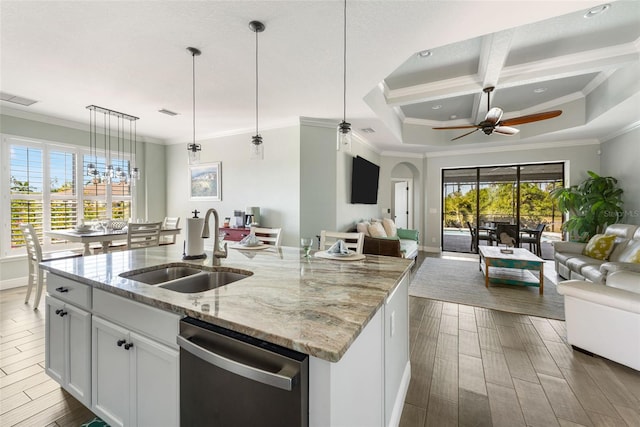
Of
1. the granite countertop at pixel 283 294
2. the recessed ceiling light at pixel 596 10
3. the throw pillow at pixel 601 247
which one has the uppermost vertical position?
the recessed ceiling light at pixel 596 10

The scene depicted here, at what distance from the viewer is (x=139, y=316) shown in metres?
1.27

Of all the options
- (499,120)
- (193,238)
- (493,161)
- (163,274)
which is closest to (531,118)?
(499,120)

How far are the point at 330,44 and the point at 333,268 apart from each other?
2007 mm

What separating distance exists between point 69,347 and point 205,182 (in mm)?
4289

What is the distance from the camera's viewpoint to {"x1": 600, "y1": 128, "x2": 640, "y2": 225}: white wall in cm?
458

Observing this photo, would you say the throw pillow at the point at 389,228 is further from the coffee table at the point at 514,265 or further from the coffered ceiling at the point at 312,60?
the coffered ceiling at the point at 312,60

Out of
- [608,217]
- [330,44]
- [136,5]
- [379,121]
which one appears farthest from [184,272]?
[608,217]

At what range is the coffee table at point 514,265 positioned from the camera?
3.89 meters

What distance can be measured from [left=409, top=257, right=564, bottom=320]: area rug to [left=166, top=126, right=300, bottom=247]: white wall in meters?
2.28

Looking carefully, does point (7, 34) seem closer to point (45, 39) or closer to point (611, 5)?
point (45, 39)

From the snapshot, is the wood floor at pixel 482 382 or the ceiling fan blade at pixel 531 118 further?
the ceiling fan blade at pixel 531 118

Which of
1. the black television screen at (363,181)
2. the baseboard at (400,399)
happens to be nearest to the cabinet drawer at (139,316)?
the baseboard at (400,399)

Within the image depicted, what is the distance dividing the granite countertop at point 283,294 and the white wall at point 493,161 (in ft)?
19.7

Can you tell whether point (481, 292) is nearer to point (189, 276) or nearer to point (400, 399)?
point (400, 399)
